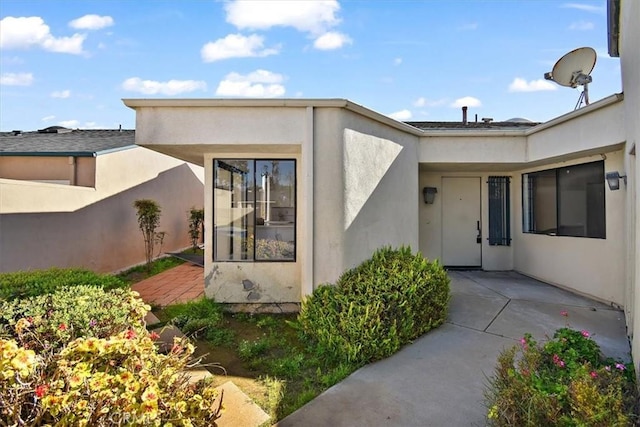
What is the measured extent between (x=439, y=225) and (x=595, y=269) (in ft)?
12.0

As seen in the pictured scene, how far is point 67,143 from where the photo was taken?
10523mm

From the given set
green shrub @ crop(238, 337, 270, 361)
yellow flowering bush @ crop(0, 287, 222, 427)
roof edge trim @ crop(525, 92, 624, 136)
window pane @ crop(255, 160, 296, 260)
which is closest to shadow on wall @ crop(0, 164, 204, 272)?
yellow flowering bush @ crop(0, 287, 222, 427)

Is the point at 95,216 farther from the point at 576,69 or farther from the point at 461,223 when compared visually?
the point at 576,69

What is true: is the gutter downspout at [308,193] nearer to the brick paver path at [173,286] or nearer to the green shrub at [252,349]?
the green shrub at [252,349]

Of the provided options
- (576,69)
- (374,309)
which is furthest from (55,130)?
(576,69)

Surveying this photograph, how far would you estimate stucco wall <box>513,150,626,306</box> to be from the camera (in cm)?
615

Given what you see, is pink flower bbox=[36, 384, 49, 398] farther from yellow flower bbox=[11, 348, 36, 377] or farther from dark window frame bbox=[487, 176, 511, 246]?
dark window frame bbox=[487, 176, 511, 246]

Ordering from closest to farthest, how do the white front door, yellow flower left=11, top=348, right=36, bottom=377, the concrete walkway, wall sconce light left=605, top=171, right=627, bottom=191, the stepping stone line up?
yellow flower left=11, top=348, right=36, bottom=377
the stepping stone
the concrete walkway
wall sconce light left=605, top=171, right=627, bottom=191
the white front door

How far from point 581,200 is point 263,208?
23.9 feet

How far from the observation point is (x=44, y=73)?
9453mm

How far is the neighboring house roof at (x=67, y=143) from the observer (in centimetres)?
943

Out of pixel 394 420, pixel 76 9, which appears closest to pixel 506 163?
pixel 394 420

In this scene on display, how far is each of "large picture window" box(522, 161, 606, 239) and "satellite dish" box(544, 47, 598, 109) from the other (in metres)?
1.64

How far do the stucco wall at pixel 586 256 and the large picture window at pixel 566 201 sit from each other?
154 mm
